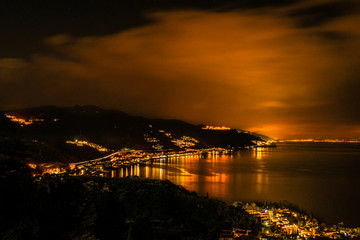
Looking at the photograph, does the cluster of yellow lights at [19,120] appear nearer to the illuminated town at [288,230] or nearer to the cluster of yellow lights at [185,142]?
the cluster of yellow lights at [185,142]

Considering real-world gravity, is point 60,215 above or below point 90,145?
above

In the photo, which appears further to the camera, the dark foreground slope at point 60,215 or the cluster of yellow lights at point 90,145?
the cluster of yellow lights at point 90,145

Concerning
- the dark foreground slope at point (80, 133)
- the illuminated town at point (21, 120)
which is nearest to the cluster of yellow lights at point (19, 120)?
the illuminated town at point (21, 120)

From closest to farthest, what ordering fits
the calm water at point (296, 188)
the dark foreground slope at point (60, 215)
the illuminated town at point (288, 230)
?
the dark foreground slope at point (60, 215)
the illuminated town at point (288, 230)
the calm water at point (296, 188)

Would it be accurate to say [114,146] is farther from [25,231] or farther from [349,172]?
[25,231]

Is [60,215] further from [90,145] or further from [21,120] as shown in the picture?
[21,120]

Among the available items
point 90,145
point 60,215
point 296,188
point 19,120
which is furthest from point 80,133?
point 60,215

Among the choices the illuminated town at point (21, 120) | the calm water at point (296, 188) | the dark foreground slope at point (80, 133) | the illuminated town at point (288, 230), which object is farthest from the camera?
the illuminated town at point (21, 120)

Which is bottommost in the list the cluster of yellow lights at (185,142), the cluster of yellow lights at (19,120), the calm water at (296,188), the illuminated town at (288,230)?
the calm water at (296,188)
